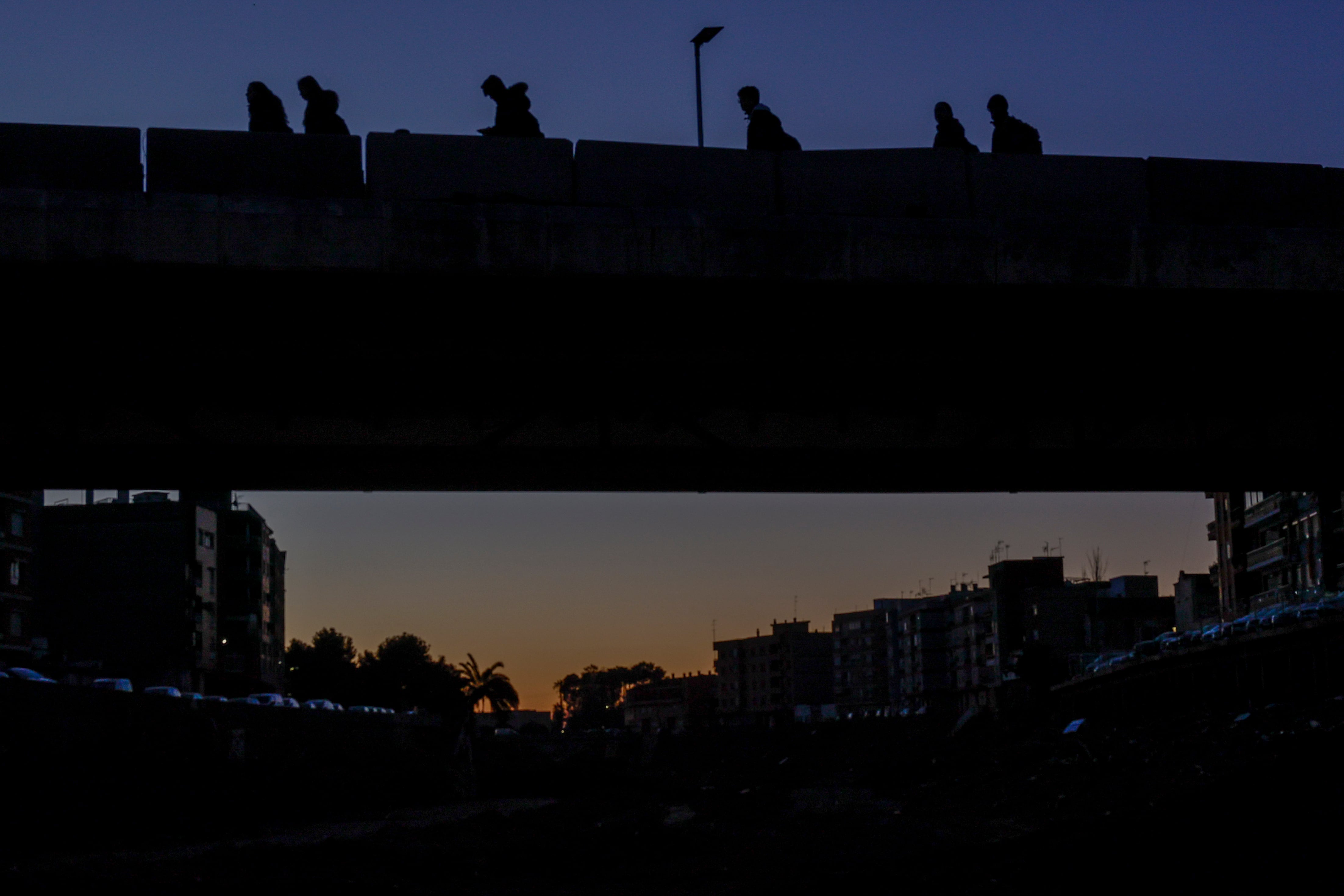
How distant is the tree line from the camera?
148 metres

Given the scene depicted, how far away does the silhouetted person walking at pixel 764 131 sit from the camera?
1948 centimetres

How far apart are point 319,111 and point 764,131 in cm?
556

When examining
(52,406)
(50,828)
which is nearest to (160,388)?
(52,406)

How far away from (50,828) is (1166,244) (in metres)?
35.9

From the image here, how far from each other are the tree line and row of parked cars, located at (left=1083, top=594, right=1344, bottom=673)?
8192 cm

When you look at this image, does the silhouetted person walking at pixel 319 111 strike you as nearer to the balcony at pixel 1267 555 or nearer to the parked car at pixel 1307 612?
the parked car at pixel 1307 612

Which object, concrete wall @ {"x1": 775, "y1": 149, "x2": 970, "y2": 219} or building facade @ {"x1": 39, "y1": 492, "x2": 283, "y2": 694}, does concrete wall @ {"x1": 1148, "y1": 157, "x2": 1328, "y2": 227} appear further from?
building facade @ {"x1": 39, "y1": 492, "x2": 283, "y2": 694}

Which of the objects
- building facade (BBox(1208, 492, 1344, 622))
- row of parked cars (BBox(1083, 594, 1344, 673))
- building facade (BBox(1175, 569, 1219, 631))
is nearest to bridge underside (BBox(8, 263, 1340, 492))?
row of parked cars (BBox(1083, 594, 1344, 673))

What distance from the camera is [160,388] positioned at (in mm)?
20469

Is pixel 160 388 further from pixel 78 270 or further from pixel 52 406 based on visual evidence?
pixel 78 270

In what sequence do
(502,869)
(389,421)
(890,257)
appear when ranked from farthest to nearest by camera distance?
1. (502,869)
2. (389,421)
3. (890,257)

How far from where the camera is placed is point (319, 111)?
61.7ft

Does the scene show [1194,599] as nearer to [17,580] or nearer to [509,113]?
[17,580]

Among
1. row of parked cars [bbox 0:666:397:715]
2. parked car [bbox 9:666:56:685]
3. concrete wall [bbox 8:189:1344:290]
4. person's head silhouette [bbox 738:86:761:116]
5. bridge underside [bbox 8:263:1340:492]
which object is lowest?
row of parked cars [bbox 0:666:397:715]
